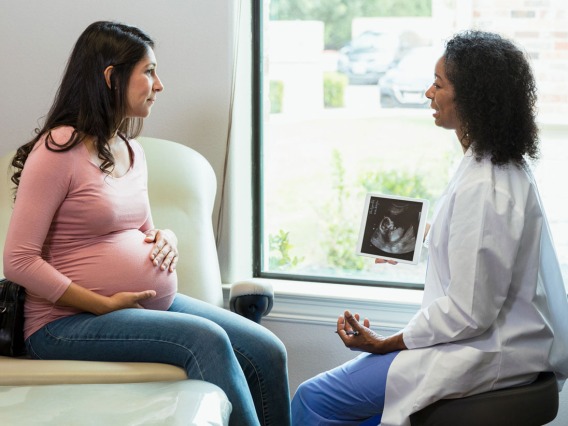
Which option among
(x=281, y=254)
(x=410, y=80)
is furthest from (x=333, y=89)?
(x=281, y=254)

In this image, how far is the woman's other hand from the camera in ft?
7.29

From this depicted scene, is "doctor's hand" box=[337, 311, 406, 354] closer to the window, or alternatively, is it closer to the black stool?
the black stool

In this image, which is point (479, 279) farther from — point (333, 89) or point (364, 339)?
point (333, 89)

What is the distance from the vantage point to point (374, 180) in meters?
3.11

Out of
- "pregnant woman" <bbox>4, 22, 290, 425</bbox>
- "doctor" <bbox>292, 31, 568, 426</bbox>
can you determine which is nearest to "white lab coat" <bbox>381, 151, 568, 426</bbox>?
"doctor" <bbox>292, 31, 568, 426</bbox>

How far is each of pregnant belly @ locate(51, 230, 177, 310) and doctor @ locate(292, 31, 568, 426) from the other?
536mm

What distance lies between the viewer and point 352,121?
311 cm

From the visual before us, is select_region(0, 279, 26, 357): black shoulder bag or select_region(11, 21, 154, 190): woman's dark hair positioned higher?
select_region(11, 21, 154, 190): woman's dark hair

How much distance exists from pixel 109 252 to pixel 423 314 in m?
0.79

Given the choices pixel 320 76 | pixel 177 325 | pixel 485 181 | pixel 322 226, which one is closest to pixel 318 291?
pixel 322 226

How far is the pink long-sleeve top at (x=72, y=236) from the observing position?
2010 mm

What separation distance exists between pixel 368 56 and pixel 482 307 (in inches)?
55.2

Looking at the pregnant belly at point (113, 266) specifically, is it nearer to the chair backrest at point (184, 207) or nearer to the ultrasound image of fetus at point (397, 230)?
the chair backrest at point (184, 207)

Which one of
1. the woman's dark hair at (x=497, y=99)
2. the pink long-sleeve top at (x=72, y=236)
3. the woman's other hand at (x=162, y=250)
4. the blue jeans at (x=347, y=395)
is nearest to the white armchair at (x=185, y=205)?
the woman's other hand at (x=162, y=250)
